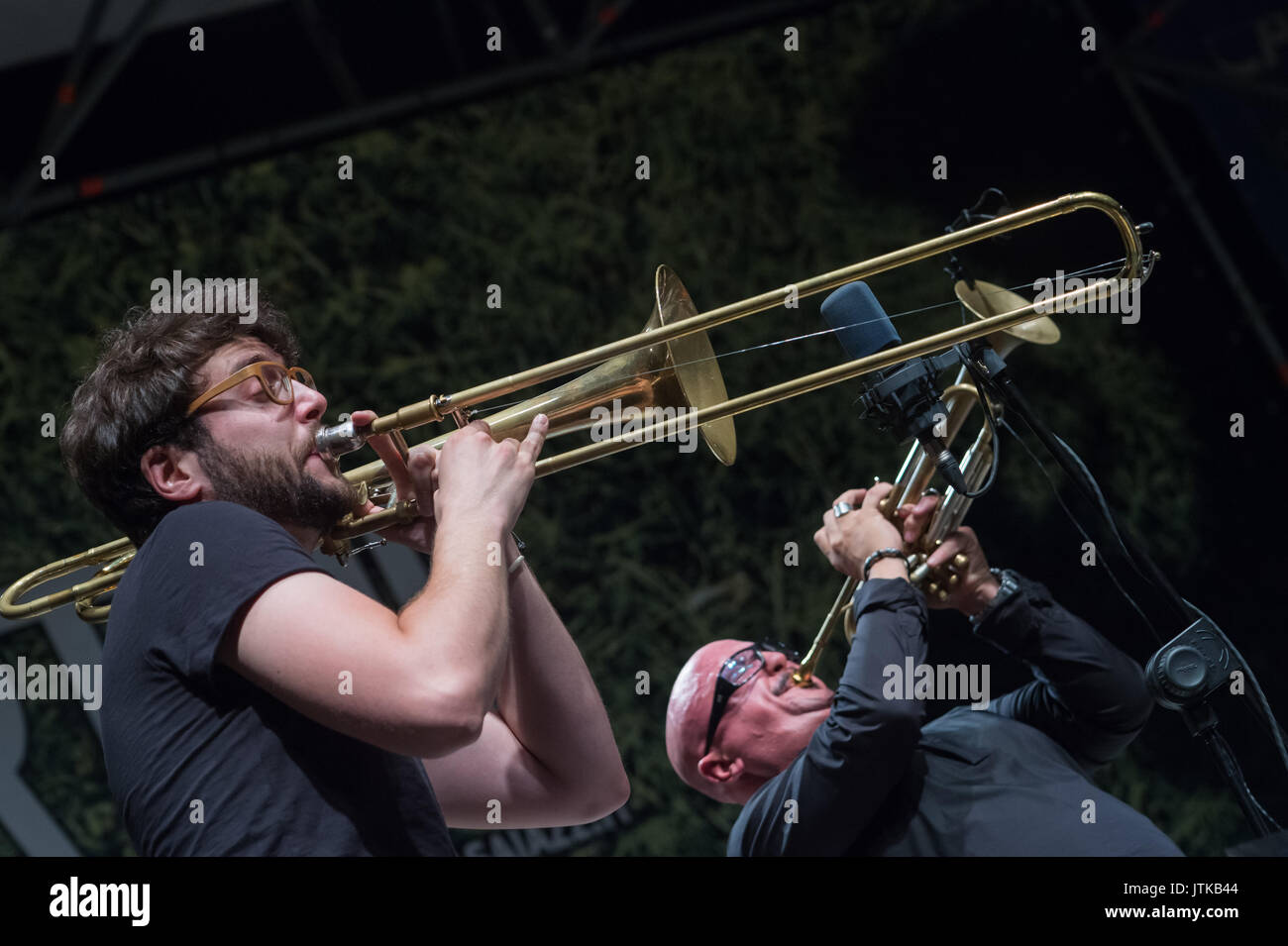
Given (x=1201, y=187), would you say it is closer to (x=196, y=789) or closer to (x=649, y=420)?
(x=649, y=420)

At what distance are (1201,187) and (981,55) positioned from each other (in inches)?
35.8

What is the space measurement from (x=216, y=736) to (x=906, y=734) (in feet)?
3.71

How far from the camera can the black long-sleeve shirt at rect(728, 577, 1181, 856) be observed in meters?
1.98

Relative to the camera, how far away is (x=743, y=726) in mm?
2400

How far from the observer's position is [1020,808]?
203 centimetres

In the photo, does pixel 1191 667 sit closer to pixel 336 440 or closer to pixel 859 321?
pixel 859 321

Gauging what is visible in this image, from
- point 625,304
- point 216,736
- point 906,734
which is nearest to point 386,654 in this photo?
point 216,736

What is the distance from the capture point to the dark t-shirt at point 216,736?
144 centimetres

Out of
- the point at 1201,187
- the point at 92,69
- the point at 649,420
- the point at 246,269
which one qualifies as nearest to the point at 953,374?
the point at 1201,187

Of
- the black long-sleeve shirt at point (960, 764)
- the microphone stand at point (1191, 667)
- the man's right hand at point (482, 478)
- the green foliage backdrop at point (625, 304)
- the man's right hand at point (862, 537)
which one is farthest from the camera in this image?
the green foliage backdrop at point (625, 304)

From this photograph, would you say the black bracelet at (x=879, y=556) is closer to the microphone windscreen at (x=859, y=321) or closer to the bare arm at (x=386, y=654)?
the microphone windscreen at (x=859, y=321)

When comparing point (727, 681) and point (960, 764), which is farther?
point (727, 681)

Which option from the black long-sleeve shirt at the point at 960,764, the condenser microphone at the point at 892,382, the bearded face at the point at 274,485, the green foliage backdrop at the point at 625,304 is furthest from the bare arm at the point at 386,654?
the green foliage backdrop at the point at 625,304

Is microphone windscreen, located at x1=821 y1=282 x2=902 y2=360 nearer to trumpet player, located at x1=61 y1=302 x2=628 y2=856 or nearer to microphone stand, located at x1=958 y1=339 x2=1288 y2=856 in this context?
microphone stand, located at x1=958 y1=339 x2=1288 y2=856
